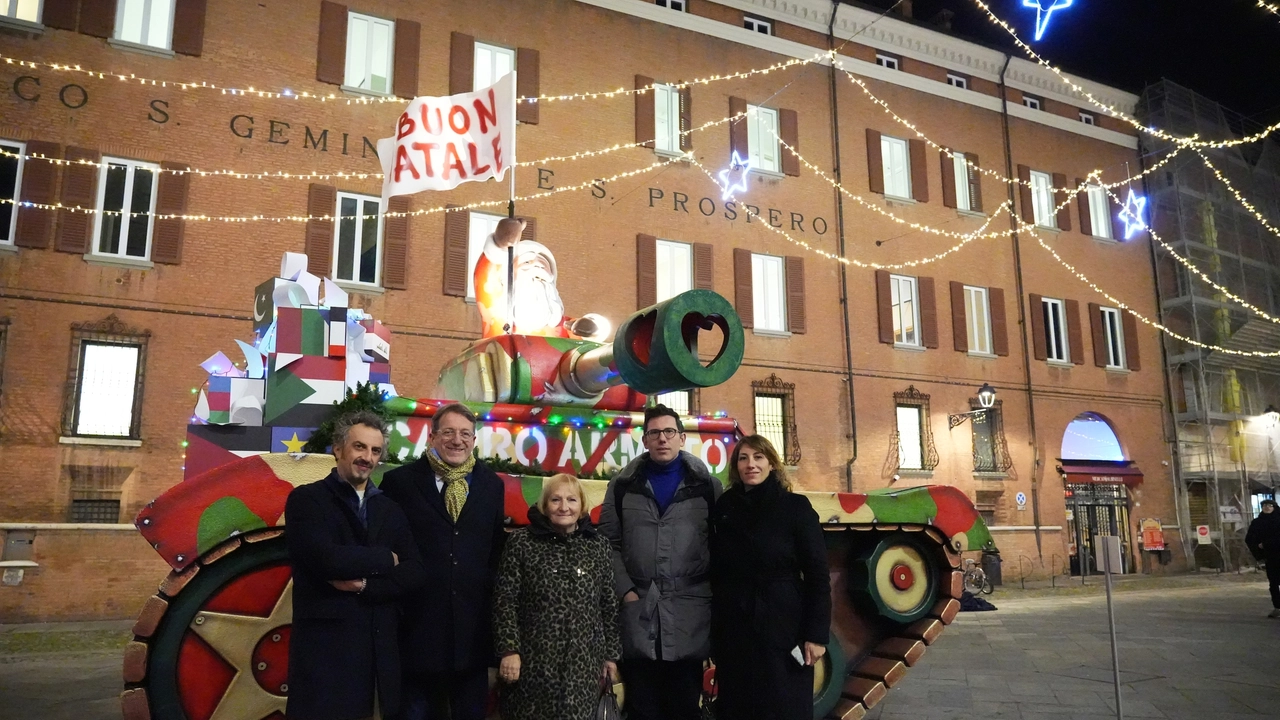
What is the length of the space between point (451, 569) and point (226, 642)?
4.86ft

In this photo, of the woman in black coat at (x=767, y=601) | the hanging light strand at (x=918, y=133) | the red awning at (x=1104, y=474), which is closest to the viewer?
the woman in black coat at (x=767, y=601)

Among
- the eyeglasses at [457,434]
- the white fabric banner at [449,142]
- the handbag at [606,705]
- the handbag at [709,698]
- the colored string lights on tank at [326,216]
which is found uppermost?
the colored string lights on tank at [326,216]

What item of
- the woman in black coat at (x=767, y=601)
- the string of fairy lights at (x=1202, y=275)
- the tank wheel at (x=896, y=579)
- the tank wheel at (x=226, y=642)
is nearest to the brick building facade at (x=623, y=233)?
the string of fairy lights at (x=1202, y=275)

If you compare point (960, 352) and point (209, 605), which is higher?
point (960, 352)

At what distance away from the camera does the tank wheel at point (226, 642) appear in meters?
3.98

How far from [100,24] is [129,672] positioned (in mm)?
11922

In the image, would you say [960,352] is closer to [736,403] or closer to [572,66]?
[736,403]

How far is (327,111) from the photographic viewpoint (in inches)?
547

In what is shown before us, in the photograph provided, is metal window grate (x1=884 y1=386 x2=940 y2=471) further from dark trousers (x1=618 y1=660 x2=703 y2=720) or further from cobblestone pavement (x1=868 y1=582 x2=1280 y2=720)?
dark trousers (x1=618 y1=660 x2=703 y2=720)

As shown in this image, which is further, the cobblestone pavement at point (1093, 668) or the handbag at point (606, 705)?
the cobblestone pavement at point (1093, 668)

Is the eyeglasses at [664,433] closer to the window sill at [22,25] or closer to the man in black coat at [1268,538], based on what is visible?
the man in black coat at [1268,538]

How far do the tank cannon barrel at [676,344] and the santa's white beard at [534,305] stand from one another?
94.5 inches

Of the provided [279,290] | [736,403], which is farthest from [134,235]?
[736,403]

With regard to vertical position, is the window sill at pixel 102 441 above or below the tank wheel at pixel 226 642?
above
